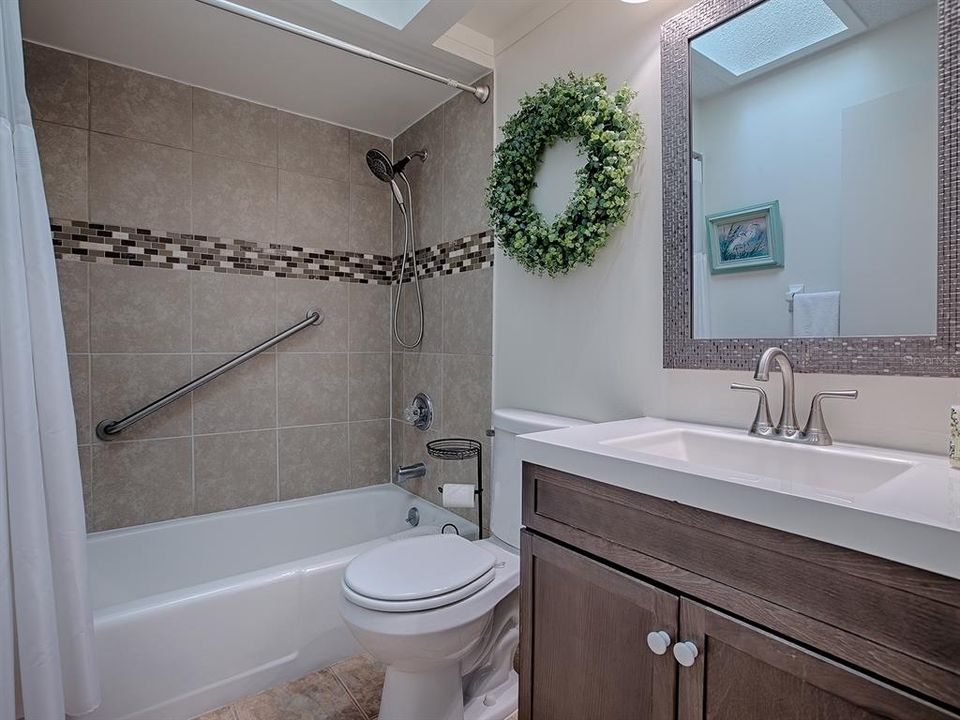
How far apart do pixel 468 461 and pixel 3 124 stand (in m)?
1.73

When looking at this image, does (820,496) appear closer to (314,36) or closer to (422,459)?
(314,36)

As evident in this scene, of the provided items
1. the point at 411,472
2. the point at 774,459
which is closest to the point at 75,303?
the point at 411,472

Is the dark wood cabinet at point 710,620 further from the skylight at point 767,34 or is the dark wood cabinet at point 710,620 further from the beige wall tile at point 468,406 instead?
the skylight at point 767,34

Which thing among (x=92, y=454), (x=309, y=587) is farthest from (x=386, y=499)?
(x=92, y=454)

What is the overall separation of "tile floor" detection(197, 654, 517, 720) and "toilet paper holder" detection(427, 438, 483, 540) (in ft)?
2.09

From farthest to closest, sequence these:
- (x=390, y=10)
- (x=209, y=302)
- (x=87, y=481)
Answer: (x=209, y=302) < (x=87, y=481) < (x=390, y=10)

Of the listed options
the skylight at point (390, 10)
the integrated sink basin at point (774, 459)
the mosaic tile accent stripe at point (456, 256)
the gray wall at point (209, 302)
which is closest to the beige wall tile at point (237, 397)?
the gray wall at point (209, 302)

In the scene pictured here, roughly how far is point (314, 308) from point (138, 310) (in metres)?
0.72

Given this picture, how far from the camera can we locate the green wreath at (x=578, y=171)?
57.7 inches

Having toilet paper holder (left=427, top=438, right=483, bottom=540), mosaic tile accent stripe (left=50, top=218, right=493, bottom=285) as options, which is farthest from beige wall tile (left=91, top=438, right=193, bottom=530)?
toilet paper holder (left=427, top=438, right=483, bottom=540)

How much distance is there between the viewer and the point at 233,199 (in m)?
2.25

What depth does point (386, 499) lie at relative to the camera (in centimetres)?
257

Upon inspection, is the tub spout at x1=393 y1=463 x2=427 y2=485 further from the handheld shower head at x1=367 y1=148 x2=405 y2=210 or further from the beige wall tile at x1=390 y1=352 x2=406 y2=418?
the handheld shower head at x1=367 y1=148 x2=405 y2=210

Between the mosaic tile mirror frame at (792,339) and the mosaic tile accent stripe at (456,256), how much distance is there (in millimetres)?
816
